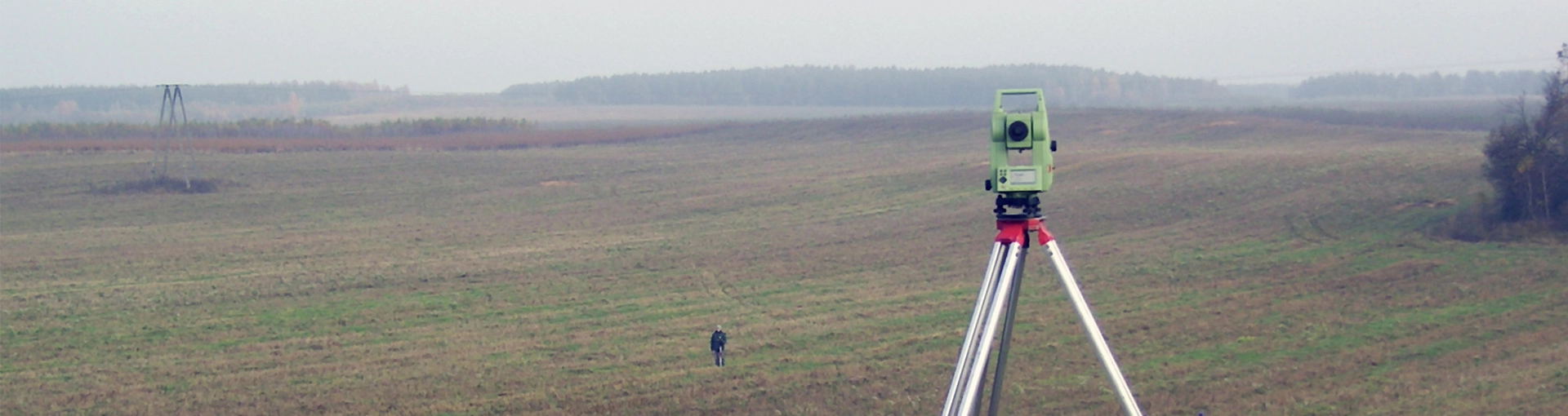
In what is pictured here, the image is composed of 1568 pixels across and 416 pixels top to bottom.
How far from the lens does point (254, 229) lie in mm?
34938

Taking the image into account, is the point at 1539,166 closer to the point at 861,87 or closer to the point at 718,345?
the point at 718,345

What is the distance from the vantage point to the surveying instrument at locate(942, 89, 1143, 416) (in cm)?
500

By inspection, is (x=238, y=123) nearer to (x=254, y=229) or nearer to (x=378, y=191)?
(x=378, y=191)

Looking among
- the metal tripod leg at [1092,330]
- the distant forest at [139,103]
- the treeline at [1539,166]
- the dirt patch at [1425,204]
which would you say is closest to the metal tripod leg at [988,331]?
the metal tripod leg at [1092,330]

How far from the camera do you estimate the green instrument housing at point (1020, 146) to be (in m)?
5.07

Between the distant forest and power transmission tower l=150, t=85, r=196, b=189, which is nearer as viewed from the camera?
power transmission tower l=150, t=85, r=196, b=189

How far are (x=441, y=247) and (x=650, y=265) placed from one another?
6879 mm

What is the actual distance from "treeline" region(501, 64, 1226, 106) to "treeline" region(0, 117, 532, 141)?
11.3 metres

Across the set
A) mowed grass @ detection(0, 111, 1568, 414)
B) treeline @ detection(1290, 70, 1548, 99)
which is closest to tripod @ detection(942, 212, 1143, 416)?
mowed grass @ detection(0, 111, 1568, 414)

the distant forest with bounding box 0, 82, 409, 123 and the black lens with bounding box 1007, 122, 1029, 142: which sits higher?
the distant forest with bounding box 0, 82, 409, 123

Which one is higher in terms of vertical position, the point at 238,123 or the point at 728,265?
the point at 238,123

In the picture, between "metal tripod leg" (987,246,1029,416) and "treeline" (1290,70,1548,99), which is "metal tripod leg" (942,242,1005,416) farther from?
"treeline" (1290,70,1548,99)

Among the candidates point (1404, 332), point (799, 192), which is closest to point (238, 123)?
point (799, 192)

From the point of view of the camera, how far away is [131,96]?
66875 millimetres
